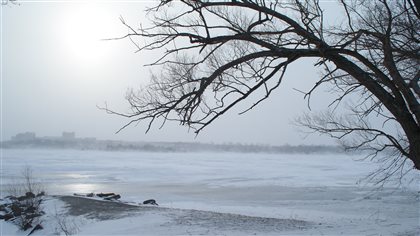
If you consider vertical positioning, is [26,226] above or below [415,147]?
below

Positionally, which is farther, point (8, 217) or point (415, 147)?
point (8, 217)

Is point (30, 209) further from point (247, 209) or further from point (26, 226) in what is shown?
point (247, 209)

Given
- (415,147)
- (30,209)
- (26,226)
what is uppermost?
(415,147)

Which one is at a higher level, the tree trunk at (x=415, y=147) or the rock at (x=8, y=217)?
the tree trunk at (x=415, y=147)

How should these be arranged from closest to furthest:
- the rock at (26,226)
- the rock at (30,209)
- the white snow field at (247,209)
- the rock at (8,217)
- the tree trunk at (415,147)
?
the tree trunk at (415,147), the white snow field at (247,209), the rock at (26,226), the rock at (30,209), the rock at (8,217)

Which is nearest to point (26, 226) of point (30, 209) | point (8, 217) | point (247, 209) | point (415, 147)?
point (30, 209)

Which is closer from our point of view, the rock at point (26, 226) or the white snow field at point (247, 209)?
the white snow field at point (247, 209)

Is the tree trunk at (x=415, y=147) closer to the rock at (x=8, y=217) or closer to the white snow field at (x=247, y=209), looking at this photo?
the white snow field at (x=247, y=209)

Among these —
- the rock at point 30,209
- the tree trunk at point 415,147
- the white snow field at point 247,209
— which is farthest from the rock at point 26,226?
the tree trunk at point 415,147

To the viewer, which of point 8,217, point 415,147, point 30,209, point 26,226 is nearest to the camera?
point 415,147

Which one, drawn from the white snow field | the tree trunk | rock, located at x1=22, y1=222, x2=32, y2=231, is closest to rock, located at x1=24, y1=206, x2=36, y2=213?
the white snow field

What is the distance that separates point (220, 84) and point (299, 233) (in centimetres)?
819

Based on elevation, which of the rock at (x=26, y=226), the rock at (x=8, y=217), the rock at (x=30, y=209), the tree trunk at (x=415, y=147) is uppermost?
the tree trunk at (x=415, y=147)

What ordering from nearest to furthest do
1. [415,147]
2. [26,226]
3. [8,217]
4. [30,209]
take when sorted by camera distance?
[415,147]
[26,226]
[30,209]
[8,217]
